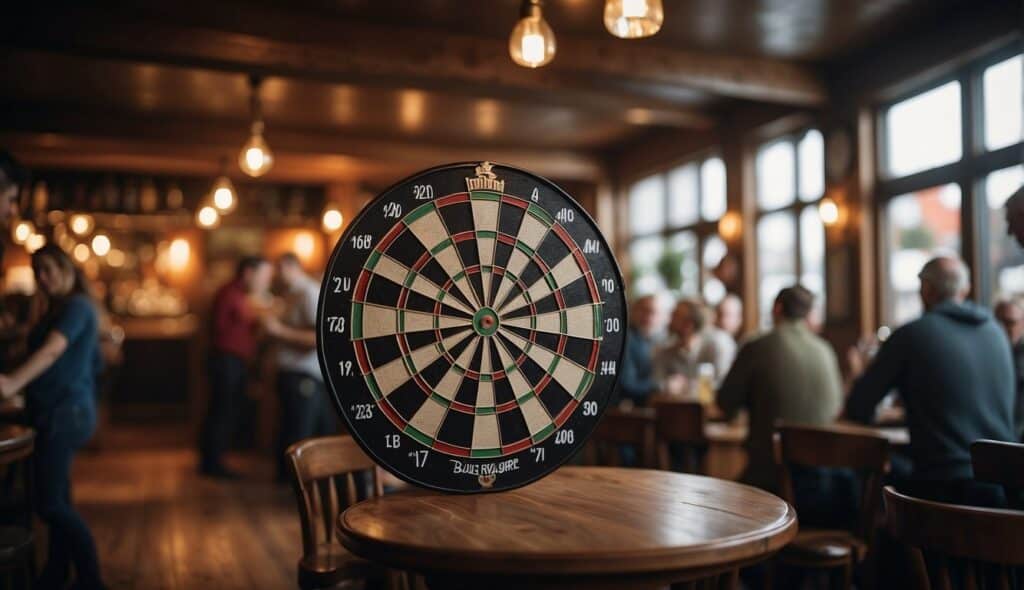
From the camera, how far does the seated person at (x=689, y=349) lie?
17.7ft

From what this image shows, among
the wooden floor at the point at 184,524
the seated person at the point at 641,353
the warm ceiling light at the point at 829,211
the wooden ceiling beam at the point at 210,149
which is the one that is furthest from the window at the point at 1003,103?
the wooden ceiling beam at the point at 210,149

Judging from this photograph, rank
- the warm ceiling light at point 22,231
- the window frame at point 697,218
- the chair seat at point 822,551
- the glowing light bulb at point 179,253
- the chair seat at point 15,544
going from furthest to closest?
the glowing light bulb at point 179,253 < the window frame at point 697,218 < the warm ceiling light at point 22,231 < the chair seat at point 822,551 < the chair seat at point 15,544

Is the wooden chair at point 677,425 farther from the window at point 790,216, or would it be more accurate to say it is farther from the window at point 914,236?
the window at point 790,216

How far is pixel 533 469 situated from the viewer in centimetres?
221

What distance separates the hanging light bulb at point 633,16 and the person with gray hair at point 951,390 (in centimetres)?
146

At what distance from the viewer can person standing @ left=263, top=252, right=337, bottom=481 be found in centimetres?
632

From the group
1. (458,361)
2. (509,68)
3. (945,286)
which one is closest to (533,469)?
(458,361)

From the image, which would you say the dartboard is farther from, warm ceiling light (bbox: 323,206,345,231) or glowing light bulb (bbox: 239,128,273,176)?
warm ceiling light (bbox: 323,206,345,231)

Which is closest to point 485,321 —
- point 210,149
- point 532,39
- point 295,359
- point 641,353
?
point 532,39

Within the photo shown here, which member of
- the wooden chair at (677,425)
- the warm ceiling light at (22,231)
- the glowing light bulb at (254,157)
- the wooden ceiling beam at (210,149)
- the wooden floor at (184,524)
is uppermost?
the wooden ceiling beam at (210,149)

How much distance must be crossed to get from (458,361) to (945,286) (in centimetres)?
215

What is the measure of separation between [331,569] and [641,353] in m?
3.52

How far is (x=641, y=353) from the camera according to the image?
591cm

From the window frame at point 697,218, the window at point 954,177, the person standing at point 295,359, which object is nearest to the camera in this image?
the window at point 954,177
